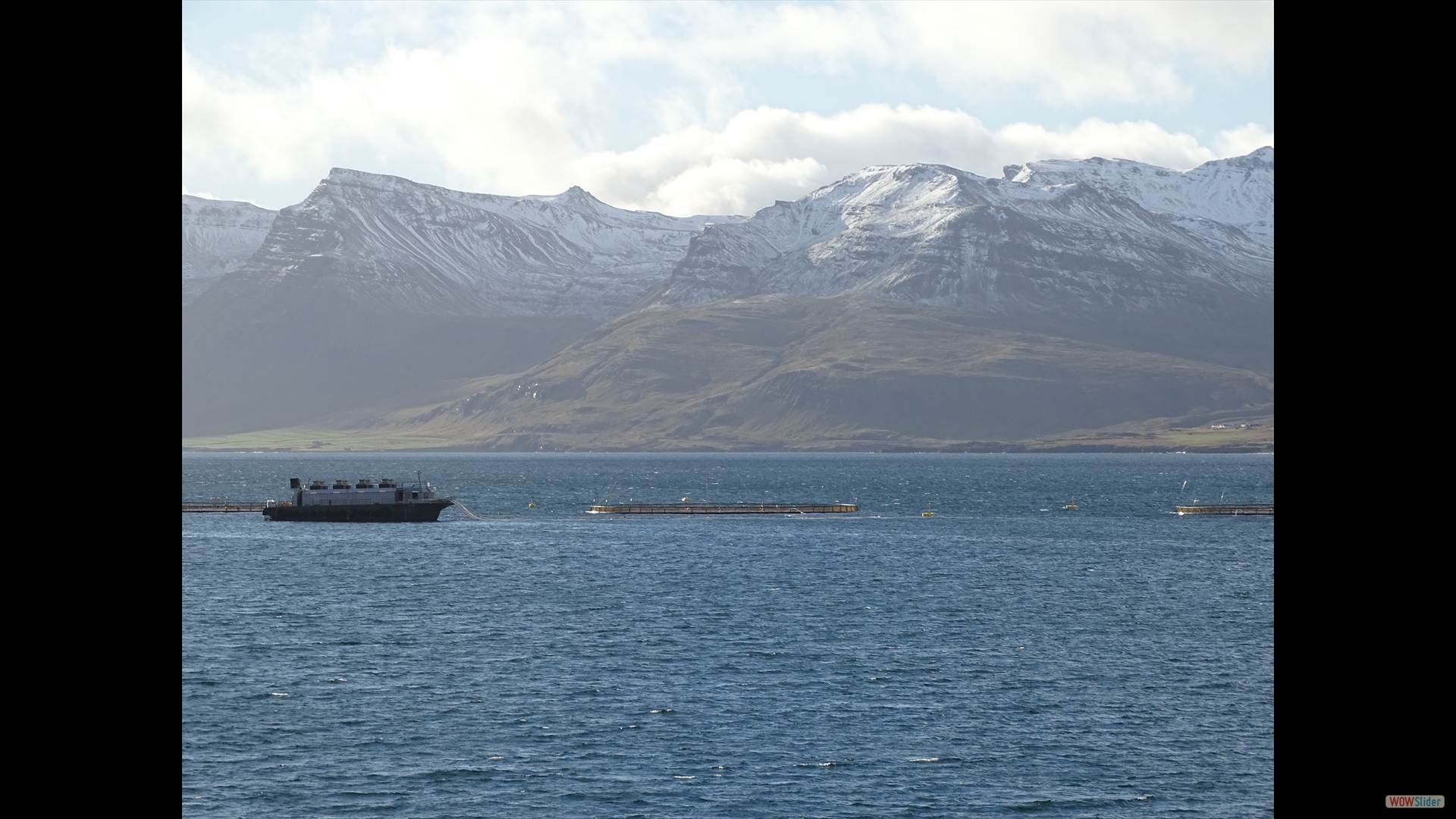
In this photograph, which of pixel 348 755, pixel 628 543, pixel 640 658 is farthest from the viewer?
pixel 628 543

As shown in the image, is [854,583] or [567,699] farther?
[854,583]

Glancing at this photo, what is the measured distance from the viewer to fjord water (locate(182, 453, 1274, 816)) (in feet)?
191

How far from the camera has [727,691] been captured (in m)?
80.0

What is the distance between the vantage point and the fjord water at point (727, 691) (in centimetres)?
5819

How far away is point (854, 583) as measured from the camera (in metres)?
138
